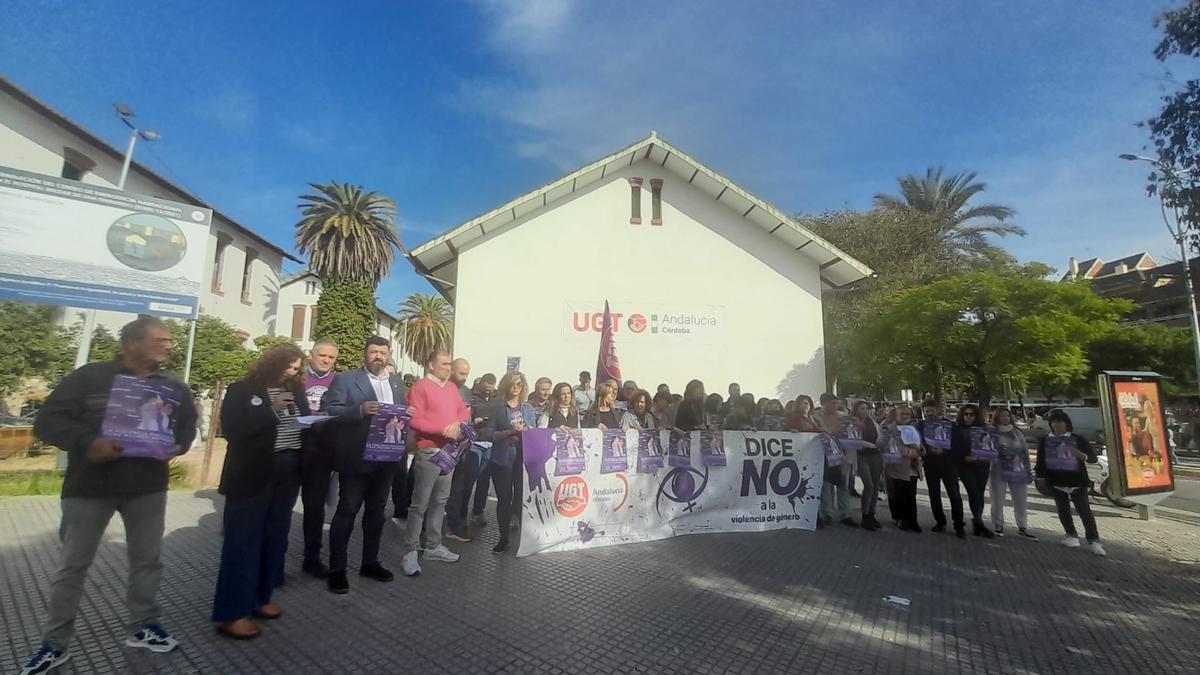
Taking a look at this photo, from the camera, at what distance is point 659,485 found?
21.2 ft

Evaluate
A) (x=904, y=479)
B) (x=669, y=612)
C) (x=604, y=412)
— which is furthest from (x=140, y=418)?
(x=904, y=479)

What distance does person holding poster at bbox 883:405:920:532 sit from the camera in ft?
23.6

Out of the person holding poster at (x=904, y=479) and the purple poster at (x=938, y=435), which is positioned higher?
the purple poster at (x=938, y=435)

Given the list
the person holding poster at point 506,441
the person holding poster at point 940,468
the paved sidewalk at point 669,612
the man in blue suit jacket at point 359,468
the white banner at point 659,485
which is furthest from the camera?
the person holding poster at point 940,468

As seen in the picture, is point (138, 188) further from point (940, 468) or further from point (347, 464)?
point (940, 468)

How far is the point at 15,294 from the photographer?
31.0ft

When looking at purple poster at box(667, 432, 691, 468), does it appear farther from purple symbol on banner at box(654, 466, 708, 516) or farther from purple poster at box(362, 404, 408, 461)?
purple poster at box(362, 404, 408, 461)

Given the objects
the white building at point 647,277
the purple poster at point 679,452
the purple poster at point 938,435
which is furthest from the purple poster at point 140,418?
the white building at point 647,277

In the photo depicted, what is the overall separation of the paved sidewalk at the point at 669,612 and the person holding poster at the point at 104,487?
0.79ft

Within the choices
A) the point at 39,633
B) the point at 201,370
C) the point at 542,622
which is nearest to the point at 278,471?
the point at 39,633

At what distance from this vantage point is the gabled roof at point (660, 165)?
15617mm

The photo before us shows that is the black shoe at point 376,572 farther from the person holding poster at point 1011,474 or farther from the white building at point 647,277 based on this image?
the white building at point 647,277

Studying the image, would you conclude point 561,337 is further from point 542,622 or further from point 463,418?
point 542,622

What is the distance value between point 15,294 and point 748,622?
1281 cm
